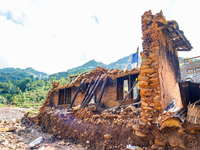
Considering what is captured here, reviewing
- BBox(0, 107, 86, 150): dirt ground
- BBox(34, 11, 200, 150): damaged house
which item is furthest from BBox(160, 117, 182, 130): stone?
BBox(0, 107, 86, 150): dirt ground

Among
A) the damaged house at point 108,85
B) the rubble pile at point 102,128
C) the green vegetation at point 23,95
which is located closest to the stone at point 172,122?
the rubble pile at point 102,128

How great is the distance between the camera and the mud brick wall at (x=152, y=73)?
14.5 feet

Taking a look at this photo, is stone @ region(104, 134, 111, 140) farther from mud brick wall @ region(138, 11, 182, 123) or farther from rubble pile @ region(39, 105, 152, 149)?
mud brick wall @ region(138, 11, 182, 123)

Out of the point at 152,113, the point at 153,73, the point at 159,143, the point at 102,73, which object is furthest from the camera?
the point at 102,73

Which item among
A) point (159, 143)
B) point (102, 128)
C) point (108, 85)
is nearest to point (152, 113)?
point (159, 143)

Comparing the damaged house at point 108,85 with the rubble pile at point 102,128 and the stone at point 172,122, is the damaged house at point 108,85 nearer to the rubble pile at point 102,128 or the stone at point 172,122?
the rubble pile at point 102,128

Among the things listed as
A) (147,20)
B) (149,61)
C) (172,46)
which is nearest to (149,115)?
(149,61)

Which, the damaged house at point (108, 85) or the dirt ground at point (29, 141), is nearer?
the dirt ground at point (29, 141)

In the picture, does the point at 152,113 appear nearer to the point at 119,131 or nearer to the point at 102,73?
the point at 119,131

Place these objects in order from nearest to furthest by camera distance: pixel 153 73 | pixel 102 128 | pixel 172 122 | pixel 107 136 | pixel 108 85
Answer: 1. pixel 172 122
2. pixel 153 73
3. pixel 107 136
4. pixel 102 128
5. pixel 108 85

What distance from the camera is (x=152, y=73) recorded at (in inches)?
184

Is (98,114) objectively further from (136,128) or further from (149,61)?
(149,61)

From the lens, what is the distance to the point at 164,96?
4.71 metres

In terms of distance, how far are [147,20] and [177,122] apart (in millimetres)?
3743
